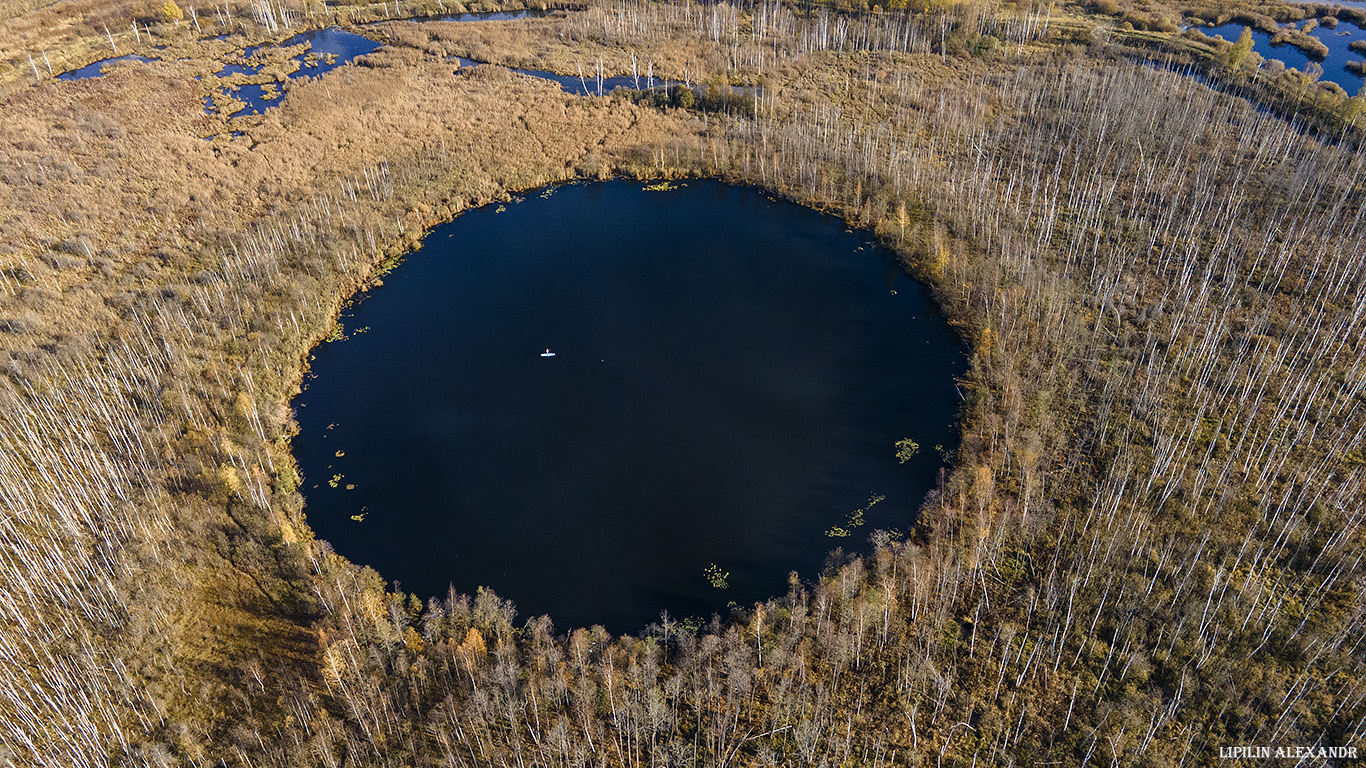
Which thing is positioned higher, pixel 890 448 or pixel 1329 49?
pixel 1329 49

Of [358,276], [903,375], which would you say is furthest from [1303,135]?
[358,276]

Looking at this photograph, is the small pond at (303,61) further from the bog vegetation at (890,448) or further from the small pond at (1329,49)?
the small pond at (1329,49)

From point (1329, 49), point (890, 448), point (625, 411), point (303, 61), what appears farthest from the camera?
point (303, 61)

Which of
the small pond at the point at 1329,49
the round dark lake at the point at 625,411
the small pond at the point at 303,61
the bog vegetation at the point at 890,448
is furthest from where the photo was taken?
the small pond at the point at 303,61

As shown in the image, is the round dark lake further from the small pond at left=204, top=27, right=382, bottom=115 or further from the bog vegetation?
the small pond at left=204, top=27, right=382, bottom=115

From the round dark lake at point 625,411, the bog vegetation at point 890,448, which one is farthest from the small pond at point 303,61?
the round dark lake at point 625,411

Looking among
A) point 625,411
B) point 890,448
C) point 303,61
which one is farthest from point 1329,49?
point 303,61

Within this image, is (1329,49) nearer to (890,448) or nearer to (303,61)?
(890,448)
